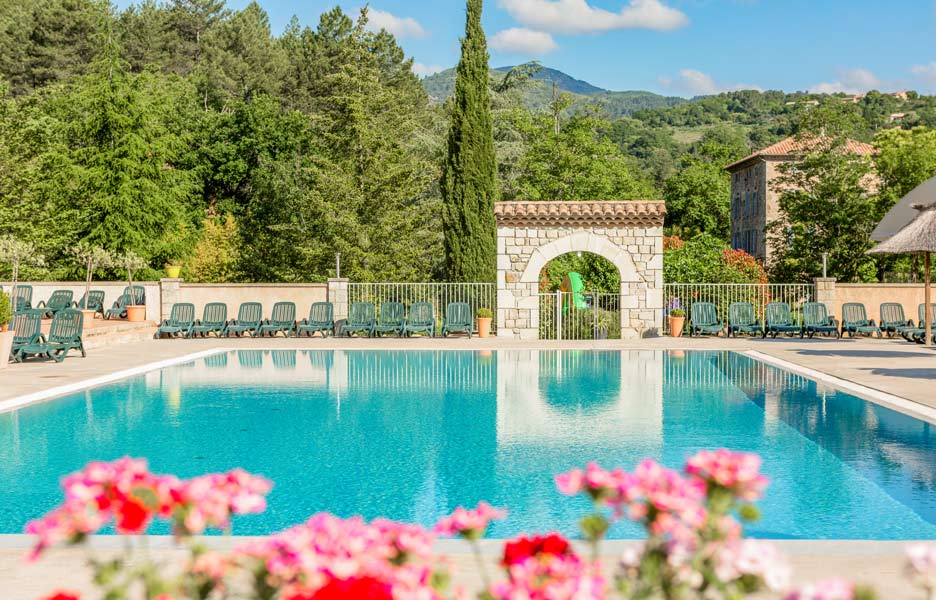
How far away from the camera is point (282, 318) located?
2280 centimetres

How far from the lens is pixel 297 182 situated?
41.0 meters

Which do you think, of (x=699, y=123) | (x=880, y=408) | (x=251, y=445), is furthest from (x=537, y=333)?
(x=699, y=123)

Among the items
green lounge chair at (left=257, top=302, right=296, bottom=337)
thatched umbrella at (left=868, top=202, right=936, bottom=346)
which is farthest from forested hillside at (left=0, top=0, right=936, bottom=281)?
thatched umbrella at (left=868, top=202, right=936, bottom=346)

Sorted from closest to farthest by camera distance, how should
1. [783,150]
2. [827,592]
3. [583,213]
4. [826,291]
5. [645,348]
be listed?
1. [827,592]
2. [645,348]
3. [583,213]
4. [826,291]
5. [783,150]

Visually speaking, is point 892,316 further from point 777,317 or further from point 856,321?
point 777,317

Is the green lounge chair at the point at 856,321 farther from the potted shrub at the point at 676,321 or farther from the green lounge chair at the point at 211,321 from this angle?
the green lounge chair at the point at 211,321

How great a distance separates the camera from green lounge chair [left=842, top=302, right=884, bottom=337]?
22125 mm

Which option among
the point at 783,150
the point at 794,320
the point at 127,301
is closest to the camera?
the point at 794,320

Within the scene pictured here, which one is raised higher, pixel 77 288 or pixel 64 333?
pixel 77 288

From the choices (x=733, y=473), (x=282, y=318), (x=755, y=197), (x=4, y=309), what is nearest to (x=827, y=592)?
(x=733, y=473)

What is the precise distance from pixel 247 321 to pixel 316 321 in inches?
65.5

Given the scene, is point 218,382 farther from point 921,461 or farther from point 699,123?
point 699,123

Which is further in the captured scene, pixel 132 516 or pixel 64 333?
pixel 64 333

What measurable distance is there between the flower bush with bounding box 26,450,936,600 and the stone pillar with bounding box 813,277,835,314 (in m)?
22.7
